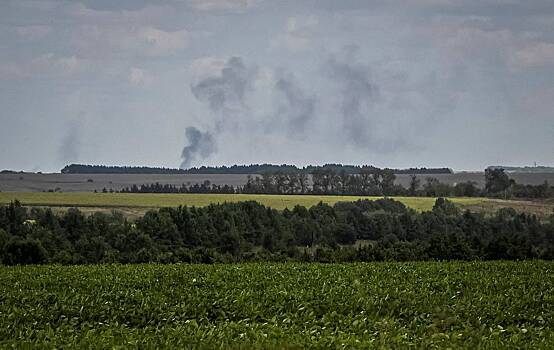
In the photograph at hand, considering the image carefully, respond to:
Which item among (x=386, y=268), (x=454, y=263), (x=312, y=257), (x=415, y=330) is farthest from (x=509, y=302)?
(x=312, y=257)

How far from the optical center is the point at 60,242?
57.8 metres

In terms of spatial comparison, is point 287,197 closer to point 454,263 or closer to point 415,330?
point 454,263

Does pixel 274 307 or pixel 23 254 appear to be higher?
pixel 23 254

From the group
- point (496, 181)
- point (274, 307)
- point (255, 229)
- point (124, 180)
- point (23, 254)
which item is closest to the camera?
point (274, 307)

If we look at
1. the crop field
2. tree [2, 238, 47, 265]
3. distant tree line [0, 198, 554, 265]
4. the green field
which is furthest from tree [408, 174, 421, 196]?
the crop field

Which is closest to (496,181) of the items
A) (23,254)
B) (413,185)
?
(413,185)

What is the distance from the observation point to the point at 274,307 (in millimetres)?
19000

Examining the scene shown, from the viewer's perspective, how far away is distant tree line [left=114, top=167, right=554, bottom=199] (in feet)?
294

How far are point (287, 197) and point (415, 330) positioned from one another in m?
Result: 70.6

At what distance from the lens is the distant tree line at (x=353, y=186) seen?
89562mm

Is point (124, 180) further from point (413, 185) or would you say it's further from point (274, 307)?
point (274, 307)

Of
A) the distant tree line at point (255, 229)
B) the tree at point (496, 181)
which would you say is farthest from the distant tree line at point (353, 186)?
the distant tree line at point (255, 229)

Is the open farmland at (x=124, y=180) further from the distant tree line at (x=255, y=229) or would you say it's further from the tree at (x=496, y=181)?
the distant tree line at (x=255, y=229)

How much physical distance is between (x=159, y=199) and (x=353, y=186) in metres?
23.0
